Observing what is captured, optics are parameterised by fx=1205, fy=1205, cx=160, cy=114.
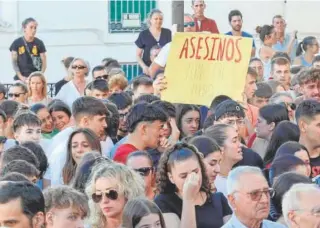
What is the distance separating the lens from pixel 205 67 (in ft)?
41.7

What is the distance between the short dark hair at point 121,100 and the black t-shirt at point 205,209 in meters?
3.78

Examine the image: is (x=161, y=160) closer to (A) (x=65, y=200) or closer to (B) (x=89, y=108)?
(A) (x=65, y=200)

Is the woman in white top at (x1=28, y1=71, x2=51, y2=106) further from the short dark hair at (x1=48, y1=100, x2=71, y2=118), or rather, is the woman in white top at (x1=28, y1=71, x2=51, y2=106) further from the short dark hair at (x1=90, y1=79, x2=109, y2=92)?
the short dark hair at (x1=48, y1=100, x2=71, y2=118)

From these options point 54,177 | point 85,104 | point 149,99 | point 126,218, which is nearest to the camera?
point 126,218

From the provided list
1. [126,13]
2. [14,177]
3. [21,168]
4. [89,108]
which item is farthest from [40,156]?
[126,13]

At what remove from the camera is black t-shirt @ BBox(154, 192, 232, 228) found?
330 inches

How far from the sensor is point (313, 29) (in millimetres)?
23828

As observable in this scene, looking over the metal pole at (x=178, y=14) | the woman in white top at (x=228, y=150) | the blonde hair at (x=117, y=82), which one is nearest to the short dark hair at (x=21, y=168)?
the woman in white top at (x=228, y=150)

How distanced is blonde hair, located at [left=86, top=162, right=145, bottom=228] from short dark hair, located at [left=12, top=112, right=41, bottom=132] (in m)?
2.82

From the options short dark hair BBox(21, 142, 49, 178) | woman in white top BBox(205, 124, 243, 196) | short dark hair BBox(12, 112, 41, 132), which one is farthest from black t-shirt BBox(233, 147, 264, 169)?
short dark hair BBox(12, 112, 41, 132)

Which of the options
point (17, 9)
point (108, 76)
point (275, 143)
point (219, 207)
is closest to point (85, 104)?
point (275, 143)

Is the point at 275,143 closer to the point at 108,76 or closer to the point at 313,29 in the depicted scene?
the point at 108,76

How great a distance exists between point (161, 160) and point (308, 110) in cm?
230

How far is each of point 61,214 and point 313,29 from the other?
661 inches
